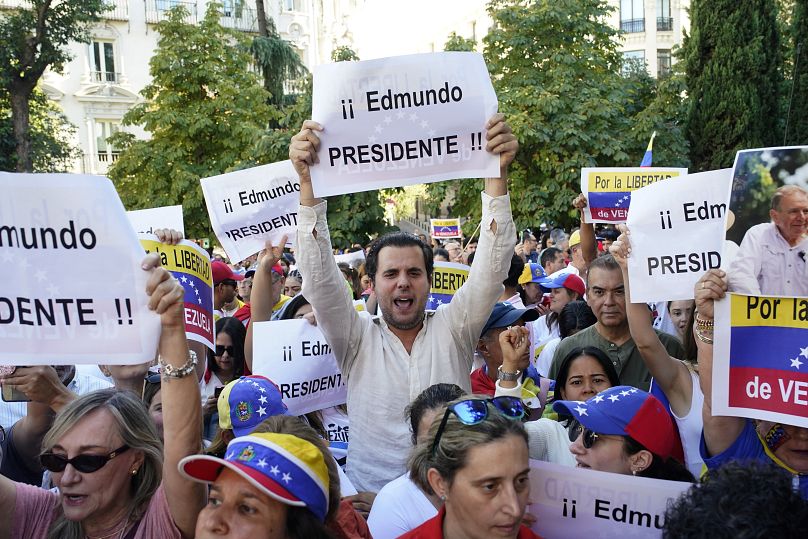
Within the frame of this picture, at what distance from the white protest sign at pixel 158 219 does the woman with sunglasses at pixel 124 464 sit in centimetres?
242

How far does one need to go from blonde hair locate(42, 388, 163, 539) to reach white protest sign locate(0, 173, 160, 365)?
179mm

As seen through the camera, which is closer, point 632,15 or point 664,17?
point 664,17

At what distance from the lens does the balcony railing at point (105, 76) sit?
134 feet

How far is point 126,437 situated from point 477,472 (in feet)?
3.83

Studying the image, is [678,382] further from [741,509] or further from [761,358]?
[741,509]

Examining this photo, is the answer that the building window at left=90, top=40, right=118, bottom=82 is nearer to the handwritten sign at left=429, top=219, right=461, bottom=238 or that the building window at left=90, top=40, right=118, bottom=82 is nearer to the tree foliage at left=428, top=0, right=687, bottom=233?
the tree foliage at left=428, top=0, right=687, bottom=233

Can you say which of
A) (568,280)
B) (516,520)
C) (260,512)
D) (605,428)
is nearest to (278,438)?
(260,512)

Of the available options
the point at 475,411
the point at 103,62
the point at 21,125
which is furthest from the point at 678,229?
the point at 103,62

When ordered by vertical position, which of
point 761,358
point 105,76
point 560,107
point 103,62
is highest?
point 103,62

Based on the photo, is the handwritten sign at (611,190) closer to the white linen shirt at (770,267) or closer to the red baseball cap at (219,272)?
the red baseball cap at (219,272)

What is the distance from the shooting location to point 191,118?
72.2 feet

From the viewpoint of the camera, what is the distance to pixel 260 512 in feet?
7.68

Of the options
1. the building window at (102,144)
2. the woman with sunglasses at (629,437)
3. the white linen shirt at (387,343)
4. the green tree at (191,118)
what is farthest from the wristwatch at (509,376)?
the building window at (102,144)

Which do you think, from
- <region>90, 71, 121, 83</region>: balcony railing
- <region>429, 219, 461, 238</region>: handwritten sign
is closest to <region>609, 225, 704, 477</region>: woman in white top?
<region>429, 219, 461, 238</region>: handwritten sign
